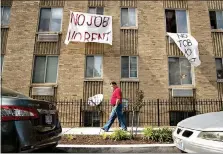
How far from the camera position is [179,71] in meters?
12.8

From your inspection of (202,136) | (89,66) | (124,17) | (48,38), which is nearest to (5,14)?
(48,38)

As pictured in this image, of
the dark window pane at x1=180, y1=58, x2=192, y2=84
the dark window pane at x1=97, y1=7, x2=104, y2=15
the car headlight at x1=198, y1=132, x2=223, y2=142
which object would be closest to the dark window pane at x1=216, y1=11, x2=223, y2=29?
the dark window pane at x1=180, y1=58, x2=192, y2=84

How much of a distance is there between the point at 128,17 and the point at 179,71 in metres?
4.39

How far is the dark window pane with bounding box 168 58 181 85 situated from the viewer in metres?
12.5

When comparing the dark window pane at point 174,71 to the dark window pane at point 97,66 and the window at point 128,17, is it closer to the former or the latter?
the window at point 128,17

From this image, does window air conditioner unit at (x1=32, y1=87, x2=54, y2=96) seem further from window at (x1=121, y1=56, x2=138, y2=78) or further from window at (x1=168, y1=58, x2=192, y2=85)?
window at (x1=168, y1=58, x2=192, y2=85)

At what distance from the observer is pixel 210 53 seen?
12.8 m

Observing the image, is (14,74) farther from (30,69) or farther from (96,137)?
(96,137)

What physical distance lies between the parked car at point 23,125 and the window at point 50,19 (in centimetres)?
971

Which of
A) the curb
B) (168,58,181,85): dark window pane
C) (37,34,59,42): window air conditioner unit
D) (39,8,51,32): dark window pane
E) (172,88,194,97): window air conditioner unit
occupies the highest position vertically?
(39,8,51,32): dark window pane

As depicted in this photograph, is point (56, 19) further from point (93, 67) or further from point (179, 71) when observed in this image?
point (179, 71)

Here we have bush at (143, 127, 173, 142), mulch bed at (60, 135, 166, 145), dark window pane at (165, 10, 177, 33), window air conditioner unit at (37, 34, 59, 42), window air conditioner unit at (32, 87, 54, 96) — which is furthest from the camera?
dark window pane at (165, 10, 177, 33)

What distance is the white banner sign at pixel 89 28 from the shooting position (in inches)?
472

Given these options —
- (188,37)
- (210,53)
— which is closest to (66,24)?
(188,37)
